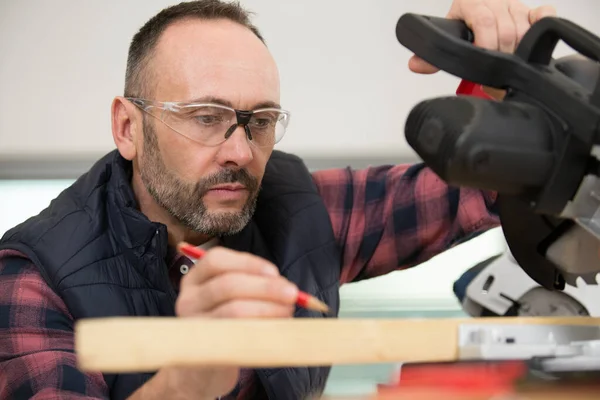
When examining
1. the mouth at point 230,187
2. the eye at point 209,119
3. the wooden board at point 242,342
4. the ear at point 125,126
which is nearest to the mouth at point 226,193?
the mouth at point 230,187

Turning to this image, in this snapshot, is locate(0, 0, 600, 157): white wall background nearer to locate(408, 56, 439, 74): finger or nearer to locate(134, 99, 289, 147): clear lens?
locate(134, 99, 289, 147): clear lens

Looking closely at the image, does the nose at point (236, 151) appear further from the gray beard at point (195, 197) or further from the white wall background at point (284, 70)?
the white wall background at point (284, 70)

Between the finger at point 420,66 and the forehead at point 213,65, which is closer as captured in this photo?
the finger at point 420,66

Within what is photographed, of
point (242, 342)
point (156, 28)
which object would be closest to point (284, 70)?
point (156, 28)

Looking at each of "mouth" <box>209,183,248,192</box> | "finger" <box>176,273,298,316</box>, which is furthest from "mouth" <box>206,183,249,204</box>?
"finger" <box>176,273,298,316</box>

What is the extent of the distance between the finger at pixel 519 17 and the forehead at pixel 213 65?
46 cm

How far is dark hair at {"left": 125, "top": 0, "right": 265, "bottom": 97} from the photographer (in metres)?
1.26

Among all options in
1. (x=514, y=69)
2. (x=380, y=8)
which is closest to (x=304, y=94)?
(x=380, y=8)

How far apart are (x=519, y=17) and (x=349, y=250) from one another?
0.64 metres

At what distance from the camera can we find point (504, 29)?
2.60 feet

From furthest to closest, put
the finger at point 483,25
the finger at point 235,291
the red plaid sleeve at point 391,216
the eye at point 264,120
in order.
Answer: the red plaid sleeve at point 391,216
the eye at point 264,120
the finger at point 483,25
the finger at point 235,291

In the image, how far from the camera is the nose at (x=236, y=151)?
113 cm

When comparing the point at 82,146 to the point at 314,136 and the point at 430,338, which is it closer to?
the point at 314,136

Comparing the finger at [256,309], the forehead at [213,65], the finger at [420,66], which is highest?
the finger at [420,66]
